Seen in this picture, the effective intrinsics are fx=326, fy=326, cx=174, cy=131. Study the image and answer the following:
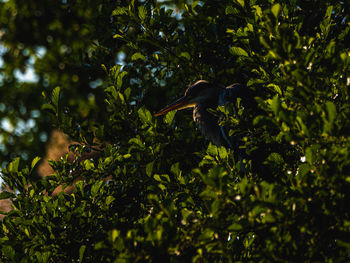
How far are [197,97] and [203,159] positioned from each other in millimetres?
1998

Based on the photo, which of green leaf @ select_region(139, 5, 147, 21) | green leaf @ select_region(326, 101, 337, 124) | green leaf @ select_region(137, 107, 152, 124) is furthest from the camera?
green leaf @ select_region(139, 5, 147, 21)

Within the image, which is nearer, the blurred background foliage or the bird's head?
the blurred background foliage

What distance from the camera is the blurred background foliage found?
1.37 metres

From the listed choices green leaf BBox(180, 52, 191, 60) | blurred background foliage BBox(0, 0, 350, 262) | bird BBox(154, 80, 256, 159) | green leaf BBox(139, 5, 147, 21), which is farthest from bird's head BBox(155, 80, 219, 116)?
green leaf BBox(139, 5, 147, 21)

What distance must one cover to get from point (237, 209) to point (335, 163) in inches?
17.8

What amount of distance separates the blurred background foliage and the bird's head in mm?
150

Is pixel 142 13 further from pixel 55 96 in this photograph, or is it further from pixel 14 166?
pixel 14 166

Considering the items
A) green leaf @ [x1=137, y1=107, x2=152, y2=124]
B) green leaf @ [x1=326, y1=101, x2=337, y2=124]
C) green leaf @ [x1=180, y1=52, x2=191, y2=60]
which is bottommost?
green leaf @ [x1=326, y1=101, x2=337, y2=124]

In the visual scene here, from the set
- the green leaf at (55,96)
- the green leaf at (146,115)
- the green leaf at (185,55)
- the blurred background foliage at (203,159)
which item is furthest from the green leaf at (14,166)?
the green leaf at (185,55)

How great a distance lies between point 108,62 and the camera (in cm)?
368

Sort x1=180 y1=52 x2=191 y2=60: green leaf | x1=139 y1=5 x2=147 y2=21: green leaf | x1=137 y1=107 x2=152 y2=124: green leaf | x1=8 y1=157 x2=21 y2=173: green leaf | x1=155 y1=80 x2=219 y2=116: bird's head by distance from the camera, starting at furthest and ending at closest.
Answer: x1=155 y1=80 x2=219 y2=116: bird's head
x1=180 y1=52 x2=191 y2=60: green leaf
x1=139 y1=5 x2=147 y2=21: green leaf
x1=137 y1=107 x2=152 y2=124: green leaf
x1=8 y1=157 x2=21 y2=173: green leaf

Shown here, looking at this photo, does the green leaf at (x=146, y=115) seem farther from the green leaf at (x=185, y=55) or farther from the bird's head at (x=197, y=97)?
the bird's head at (x=197, y=97)

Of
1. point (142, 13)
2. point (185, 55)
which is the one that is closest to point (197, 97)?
point (185, 55)

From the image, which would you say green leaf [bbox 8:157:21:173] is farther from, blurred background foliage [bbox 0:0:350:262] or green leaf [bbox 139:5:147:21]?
green leaf [bbox 139:5:147:21]
